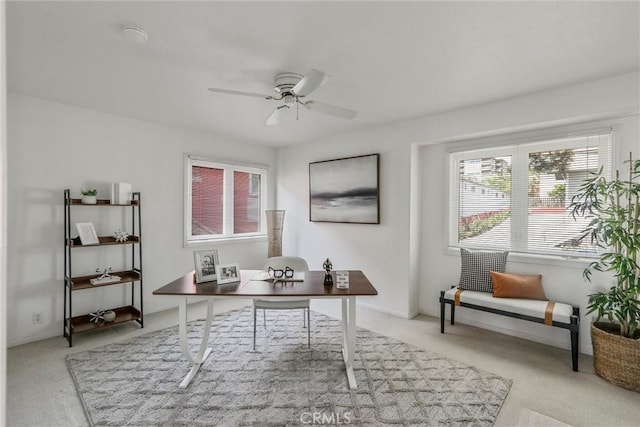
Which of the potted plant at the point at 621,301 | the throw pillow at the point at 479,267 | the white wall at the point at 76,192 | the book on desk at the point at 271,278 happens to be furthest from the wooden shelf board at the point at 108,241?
the potted plant at the point at 621,301

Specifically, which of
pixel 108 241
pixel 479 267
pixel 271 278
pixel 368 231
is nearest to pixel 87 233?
pixel 108 241

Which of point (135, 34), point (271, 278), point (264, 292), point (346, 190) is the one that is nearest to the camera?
point (135, 34)

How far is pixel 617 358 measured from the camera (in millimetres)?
2346

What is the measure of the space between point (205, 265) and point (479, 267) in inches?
111

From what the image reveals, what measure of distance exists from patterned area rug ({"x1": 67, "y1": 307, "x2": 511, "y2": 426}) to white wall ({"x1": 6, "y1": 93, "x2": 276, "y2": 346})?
32.6 inches

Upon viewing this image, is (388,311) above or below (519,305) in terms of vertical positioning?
below

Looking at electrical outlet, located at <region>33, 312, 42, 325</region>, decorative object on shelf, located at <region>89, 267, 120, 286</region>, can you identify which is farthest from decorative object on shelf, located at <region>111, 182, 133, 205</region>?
electrical outlet, located at <region>33, 312, 42, 325</region>

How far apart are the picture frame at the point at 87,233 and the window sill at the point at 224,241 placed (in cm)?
115

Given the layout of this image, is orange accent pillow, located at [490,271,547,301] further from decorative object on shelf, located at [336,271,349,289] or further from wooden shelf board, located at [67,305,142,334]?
wooden shelf board, located at [67,305,142,334]

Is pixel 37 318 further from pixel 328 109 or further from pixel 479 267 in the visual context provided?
pixel 479 267

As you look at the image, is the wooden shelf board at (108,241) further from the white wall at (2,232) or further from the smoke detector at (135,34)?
the white wall at (2,232)

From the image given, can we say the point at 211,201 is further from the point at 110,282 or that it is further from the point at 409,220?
the point at 409,220

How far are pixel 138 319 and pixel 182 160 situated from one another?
6.75ft

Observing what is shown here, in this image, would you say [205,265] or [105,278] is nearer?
[205,265]
